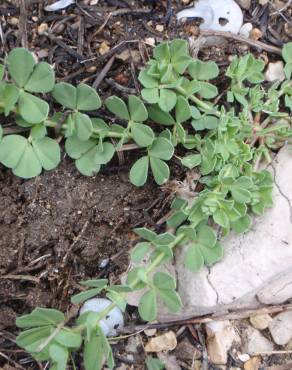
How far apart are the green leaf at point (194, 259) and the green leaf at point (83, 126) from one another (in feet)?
1.83

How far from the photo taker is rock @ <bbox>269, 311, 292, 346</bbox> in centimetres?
238

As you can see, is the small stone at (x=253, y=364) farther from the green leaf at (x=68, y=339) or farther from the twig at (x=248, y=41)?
the twig at (x=248, y=41)

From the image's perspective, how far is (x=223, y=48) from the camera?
259 cm

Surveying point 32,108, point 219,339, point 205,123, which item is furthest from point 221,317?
point 32,108

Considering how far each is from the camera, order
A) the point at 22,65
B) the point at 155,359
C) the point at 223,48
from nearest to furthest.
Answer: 1. the point at 22,65
2. the point at 155,359
3. the point at 223,48

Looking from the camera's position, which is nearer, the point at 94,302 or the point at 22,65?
the point at 22,65

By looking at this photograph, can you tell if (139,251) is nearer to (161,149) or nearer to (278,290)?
(161,149)

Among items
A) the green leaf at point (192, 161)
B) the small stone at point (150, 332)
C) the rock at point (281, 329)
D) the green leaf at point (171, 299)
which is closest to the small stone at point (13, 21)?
the green leaf at point (192, 161)

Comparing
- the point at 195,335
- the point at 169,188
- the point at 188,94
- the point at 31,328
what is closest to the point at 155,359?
the point at 195,335

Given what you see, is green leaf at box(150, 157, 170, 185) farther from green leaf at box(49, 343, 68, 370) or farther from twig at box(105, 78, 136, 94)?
green leaf at box(49, 343, 68, 370)

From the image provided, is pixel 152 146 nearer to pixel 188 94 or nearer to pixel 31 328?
pixel 188 94

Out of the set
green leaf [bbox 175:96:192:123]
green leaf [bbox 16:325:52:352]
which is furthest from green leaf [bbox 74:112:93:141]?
green leaf [bbox 16:325:52:352]

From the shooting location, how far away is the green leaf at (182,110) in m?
2.34

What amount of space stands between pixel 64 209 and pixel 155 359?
2.14 feet
